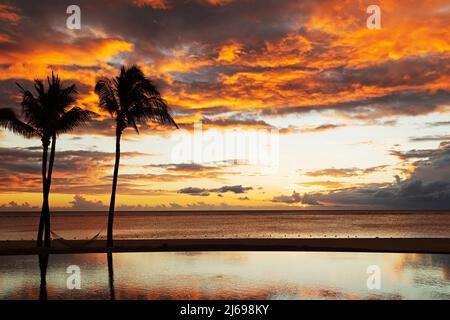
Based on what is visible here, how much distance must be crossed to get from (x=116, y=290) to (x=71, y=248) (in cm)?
1411

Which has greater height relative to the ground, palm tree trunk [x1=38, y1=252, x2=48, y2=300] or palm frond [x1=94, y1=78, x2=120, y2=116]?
palm frond [x1=94, y1=78, x2=120, y2=116]

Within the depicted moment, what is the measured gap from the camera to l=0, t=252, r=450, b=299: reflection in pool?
51.2 ft

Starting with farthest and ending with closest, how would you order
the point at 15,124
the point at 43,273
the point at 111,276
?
the point at 15,124
the point at 43,273
the point at 111,276

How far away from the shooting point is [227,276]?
62.8ft

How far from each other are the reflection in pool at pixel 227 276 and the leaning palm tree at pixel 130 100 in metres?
7.27

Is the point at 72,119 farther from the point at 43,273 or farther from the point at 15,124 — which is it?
the point at 43,273

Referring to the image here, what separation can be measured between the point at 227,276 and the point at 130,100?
48.7 feet

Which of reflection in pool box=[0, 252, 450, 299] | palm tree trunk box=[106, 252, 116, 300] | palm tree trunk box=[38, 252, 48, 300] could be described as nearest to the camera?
palm tree trunk box=[106, 252, 116, 300]

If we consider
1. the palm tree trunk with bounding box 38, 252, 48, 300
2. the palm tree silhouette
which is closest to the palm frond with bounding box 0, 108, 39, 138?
the palm tree silhouette

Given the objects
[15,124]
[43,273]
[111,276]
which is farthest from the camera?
[15,124]

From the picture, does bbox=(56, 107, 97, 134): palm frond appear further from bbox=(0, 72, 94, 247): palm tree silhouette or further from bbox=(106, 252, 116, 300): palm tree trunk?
bbox=(106, 252, 116, 300): palm tree trunk

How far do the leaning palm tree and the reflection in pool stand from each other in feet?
23.9

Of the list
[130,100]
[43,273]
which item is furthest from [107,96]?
[43,273]
